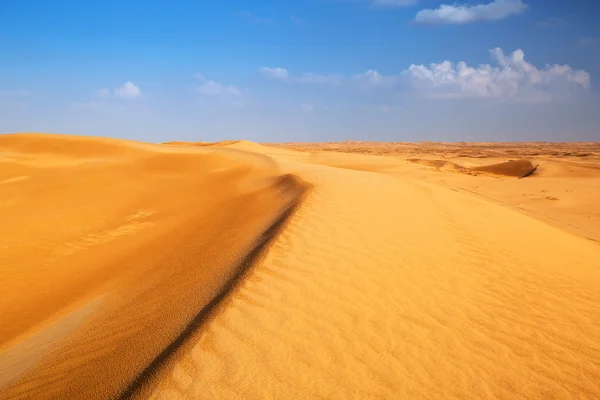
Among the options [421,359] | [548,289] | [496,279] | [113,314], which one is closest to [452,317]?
[421,359]

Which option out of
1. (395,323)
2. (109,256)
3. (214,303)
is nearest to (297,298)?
(214,303)

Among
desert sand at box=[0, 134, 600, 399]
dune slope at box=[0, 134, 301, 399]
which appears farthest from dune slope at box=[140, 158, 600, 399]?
dune slope at box=[0, 134, 301, 399]

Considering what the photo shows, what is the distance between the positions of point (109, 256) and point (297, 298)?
447 centimetres

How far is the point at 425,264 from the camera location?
536 cm

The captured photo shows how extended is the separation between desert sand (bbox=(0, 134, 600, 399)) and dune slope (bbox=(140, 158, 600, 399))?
0.02 m

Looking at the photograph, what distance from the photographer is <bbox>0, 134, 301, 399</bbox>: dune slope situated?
11.3 ft

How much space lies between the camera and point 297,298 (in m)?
4.04

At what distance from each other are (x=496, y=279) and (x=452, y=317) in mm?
1565

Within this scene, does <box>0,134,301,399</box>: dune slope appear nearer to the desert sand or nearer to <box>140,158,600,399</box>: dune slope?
the desert sand

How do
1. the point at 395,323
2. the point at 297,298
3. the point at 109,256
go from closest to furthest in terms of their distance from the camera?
1. the point at 395,323
2. the point at 297,298
3. the point at 109,256

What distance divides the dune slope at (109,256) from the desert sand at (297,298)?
3 centimetres

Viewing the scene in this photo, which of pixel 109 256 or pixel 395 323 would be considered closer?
pixel 395 323

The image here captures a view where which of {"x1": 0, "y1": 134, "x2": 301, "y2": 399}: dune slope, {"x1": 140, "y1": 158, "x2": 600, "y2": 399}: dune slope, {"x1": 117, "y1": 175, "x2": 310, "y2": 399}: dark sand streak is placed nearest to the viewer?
{"x1": 117, "y1": 175, "x2": 310, "y2": 399}: dark sand streak

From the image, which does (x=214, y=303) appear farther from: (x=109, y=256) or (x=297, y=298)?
(x=109, y=256)
